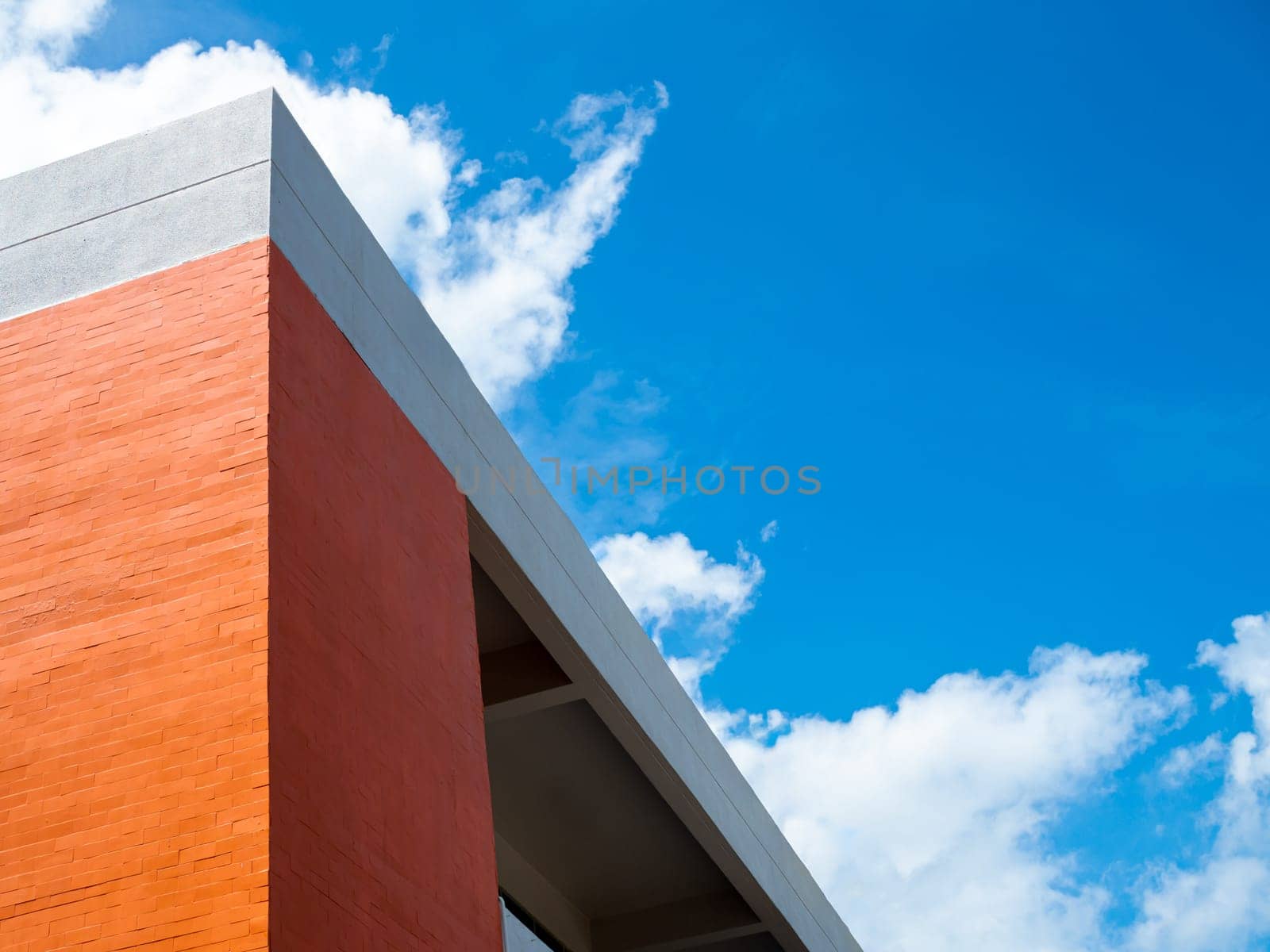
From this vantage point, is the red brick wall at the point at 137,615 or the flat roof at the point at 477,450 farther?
the flat roof at the point at 477,450

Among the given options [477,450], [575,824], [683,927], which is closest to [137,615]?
[477,450]

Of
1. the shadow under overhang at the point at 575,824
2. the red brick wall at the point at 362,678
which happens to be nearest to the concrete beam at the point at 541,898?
the shadow under overhang at the point at 575,824

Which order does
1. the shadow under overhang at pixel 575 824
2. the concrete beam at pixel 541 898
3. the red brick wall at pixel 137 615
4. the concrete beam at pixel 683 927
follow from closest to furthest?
the red brick wall at pixel 137 615, the shadow under overhang at pixel 575 824, the concrete beam at pixel 541 898, the concrete beam at pixel 683 927

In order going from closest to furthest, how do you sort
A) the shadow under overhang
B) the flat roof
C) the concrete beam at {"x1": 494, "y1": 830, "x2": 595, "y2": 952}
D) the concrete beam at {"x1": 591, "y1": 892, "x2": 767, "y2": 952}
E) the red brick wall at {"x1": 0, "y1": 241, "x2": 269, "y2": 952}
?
the red brick wall at {"x1": 0, "y1": 241, "x2": 269, "y2": 952} < the flat roof < the shadow under overhang < the concrete beam at {"x1": 494, "y1": 830, "x2": 595, "y2": 952} < the concrete beam at {"x1": 591, "y1": 892, "x2": 767, "y2": 952}

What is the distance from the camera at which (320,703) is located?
8.31 m

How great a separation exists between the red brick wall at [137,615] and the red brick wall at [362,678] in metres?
0.19

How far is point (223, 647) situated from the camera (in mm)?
7906

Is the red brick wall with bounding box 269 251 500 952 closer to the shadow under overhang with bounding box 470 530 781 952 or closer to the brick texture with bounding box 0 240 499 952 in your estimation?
the brick texture with bounding box 0 240 499 952

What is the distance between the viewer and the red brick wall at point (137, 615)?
721 centimetres

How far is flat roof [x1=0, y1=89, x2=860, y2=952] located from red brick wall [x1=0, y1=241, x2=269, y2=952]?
554 millimetres

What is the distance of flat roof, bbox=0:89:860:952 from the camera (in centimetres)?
1030

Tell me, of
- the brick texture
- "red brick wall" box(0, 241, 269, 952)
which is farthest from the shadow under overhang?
"red brick wall" box(0, 241, 269, 952)

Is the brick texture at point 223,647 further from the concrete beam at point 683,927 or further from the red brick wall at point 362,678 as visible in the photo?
the concrete beam at point 683,927

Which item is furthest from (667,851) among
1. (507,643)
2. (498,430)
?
(498,430)
